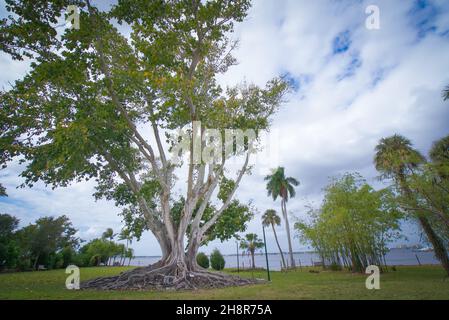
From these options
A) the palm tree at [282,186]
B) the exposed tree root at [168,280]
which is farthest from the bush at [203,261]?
the exposed tree root at [168,280]

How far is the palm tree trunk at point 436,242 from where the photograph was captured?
17.8 metres

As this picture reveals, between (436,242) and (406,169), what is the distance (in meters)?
5.76

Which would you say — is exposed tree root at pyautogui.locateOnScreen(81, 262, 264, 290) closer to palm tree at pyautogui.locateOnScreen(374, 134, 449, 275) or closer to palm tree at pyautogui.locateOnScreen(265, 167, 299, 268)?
palm tree at pyautogui.locateOnScreen(374, 134, 449, 275)

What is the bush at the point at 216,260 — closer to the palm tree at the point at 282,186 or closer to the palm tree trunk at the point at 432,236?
the palm tree at the point at 282,186

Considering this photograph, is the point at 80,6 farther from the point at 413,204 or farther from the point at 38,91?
the point at 413,204

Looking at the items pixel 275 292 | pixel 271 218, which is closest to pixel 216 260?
pixel 271 218

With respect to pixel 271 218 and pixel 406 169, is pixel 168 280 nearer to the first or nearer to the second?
pixel 406 169

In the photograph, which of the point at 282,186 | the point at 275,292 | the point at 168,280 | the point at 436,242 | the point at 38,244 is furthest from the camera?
the point at 282,186

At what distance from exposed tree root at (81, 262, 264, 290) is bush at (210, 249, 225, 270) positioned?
24798mm

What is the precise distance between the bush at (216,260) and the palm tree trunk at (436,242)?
87.5 feet

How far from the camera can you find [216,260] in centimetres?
3712

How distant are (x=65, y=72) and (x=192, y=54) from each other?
5662 mm
